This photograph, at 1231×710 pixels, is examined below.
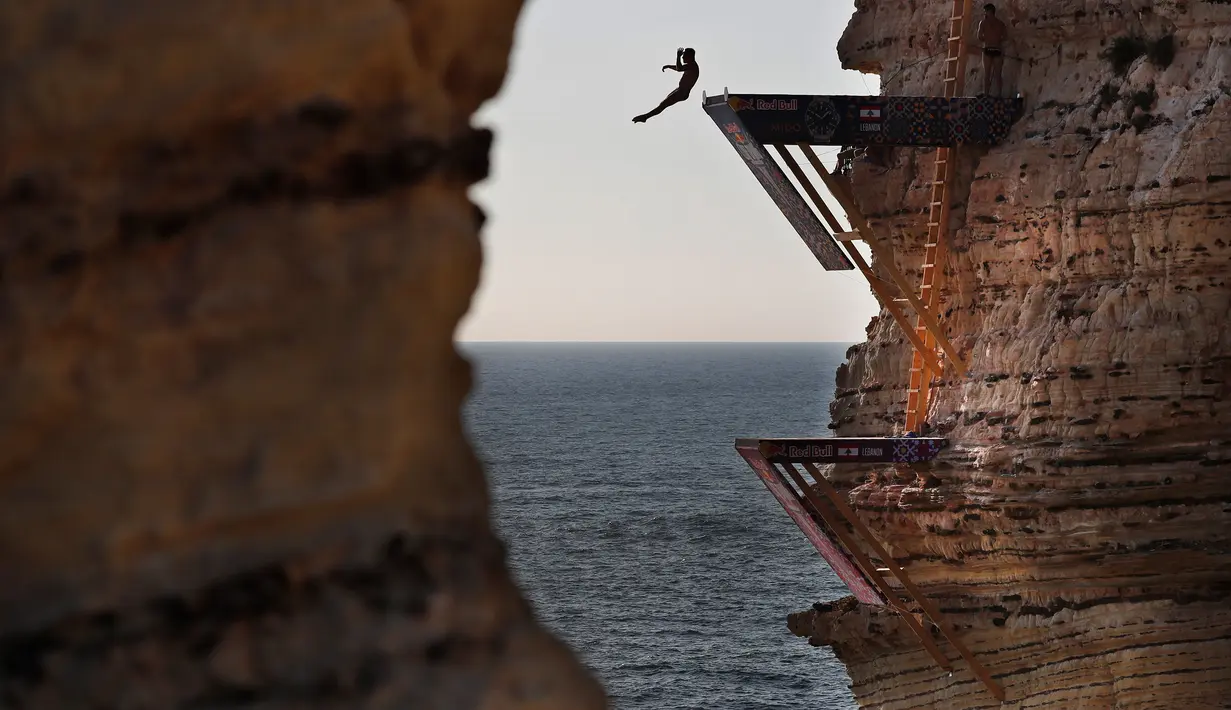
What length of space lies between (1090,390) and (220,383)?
1813 centimetres

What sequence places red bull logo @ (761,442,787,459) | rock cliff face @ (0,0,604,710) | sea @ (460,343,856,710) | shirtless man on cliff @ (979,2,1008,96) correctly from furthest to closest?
1. sea @ (460,343,856,710)
2. shirtless man on cliff @ (979,2,1008,96)
3. red bull logo @ (761,442,787,459)
4. rock cliff face @ (0,0,604,710)

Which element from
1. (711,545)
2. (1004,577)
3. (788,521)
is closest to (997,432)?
(1004,577)

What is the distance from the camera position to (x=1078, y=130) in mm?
20625

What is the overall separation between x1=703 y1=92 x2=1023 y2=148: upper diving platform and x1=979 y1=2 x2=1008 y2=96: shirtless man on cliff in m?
0.46

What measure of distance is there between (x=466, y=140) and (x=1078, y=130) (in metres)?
18.9

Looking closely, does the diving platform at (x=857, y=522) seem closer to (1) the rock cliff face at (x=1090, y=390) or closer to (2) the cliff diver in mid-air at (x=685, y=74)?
(1) the rock cliff face at (x=1090, y=390)

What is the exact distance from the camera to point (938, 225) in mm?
21891

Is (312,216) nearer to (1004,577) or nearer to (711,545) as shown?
(1004,577)

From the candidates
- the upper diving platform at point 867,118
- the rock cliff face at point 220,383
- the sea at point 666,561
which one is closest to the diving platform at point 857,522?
the upper diving platform at point 867,118

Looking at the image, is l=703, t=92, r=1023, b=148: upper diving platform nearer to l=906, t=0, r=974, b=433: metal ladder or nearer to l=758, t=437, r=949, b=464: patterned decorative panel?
l=906, t=0, r=974, b=433: metal ladder

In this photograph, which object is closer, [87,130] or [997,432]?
[87,130]

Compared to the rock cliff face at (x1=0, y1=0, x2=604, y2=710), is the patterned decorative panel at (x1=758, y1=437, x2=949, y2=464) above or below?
below

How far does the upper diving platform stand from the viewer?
68.2 ft

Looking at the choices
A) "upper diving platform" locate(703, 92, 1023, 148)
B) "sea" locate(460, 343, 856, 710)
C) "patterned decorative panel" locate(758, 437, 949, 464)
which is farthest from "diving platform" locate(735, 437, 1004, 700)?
"sea" locate(460, 343, 856, 710)
